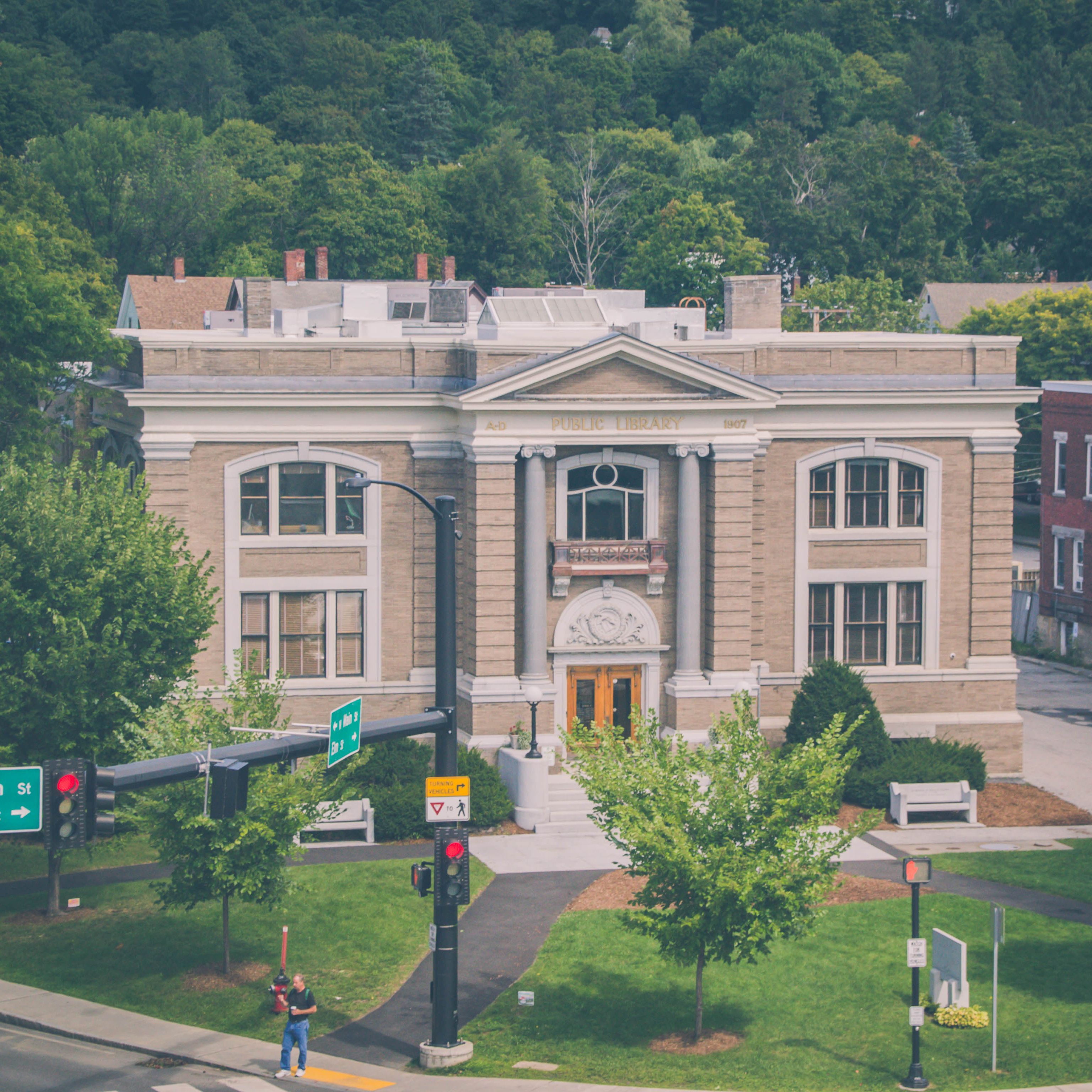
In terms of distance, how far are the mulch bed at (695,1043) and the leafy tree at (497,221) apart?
3747 inches

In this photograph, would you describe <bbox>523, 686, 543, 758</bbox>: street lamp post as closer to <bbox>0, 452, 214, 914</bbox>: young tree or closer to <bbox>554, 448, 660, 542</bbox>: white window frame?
<bbox>554, 448, 660, 542</bbox>: white window frame

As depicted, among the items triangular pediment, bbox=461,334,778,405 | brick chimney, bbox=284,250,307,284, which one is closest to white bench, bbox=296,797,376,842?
triangular pediment, bbox=461,334,778,405

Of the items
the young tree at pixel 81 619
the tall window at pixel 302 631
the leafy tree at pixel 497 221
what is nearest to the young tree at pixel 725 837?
the young tree at pixel 81 619

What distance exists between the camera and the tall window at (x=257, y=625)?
43.6 metres

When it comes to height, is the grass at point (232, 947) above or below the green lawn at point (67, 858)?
below

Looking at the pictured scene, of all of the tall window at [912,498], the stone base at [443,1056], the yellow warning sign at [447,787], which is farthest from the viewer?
the tall window at [912,498]

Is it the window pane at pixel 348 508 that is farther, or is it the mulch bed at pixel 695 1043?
the window pane at pixel 348 508

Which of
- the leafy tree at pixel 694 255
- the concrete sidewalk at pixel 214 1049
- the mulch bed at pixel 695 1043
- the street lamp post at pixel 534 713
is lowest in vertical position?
the concrete sidewalk at pixel 214 1049

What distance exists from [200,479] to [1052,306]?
6152cm

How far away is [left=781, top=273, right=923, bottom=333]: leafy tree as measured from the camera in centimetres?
9131

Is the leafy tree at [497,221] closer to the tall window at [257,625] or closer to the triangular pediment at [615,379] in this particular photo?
the tall window at [257,625]

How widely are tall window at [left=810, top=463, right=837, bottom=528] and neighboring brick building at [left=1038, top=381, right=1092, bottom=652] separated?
21269 millimetres

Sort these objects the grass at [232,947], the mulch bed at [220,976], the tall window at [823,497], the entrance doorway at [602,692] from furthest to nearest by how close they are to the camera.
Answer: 1. the tall window at [823,497]
2. the entrance doorway at [602,692]
3. the mulch bed at [220,976]
4. the grass at [232,947]

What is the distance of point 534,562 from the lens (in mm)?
42875
